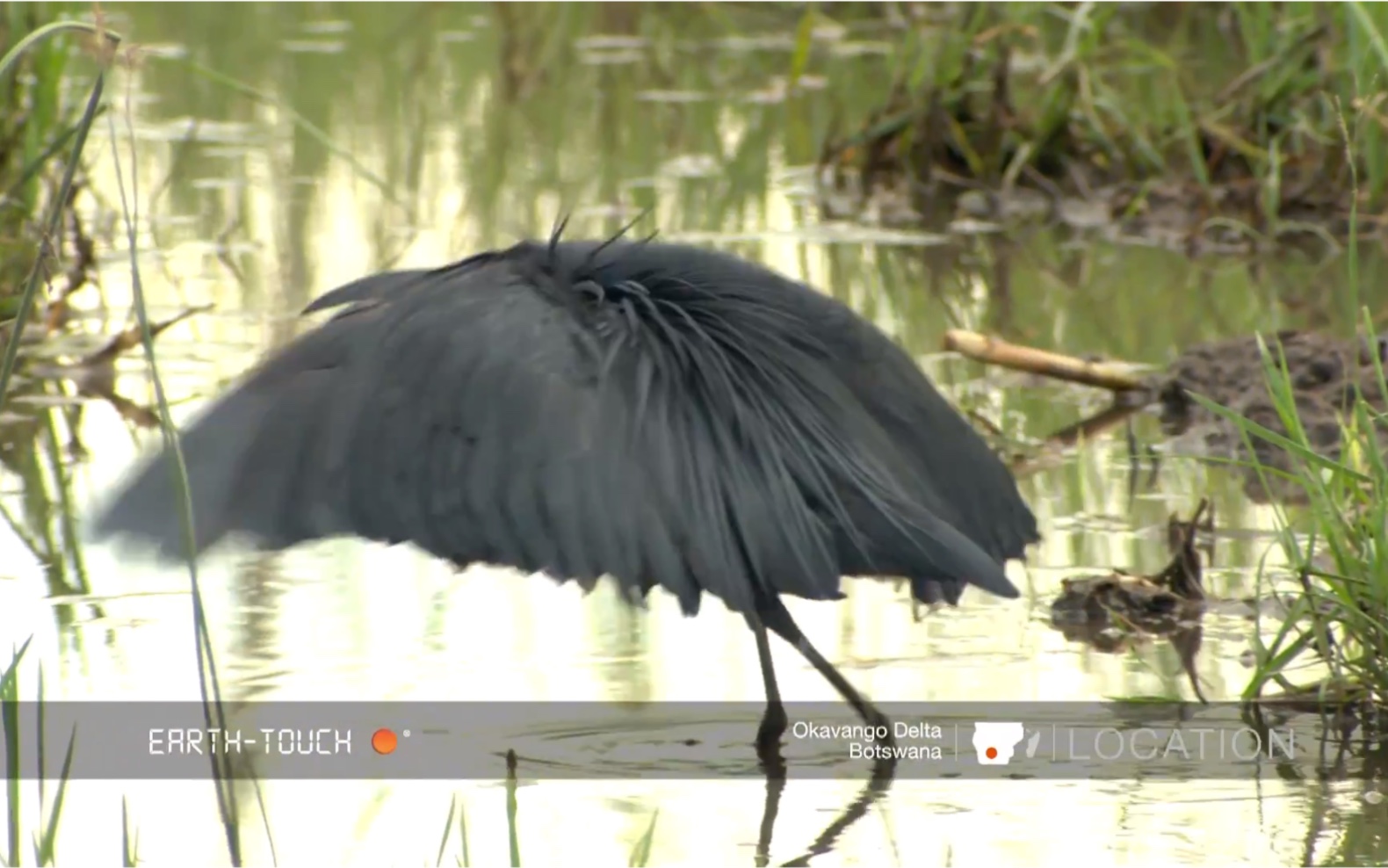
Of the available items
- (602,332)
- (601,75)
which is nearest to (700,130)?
(601,75)

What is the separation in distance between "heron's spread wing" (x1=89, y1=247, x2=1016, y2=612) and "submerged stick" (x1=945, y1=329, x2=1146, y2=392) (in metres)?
2.20

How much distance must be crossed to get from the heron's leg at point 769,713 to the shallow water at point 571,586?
0.47 ft

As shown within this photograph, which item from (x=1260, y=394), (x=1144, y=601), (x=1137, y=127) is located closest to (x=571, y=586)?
(x=1144, y=601)

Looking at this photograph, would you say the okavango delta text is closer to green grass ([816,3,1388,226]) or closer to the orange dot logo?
the orange dot logo

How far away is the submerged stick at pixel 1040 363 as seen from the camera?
5691 millimetres

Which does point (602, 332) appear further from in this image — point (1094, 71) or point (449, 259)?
point (1094, 71)

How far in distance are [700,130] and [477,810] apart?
645 centimetres

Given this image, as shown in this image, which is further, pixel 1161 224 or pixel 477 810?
pixel 1161 224

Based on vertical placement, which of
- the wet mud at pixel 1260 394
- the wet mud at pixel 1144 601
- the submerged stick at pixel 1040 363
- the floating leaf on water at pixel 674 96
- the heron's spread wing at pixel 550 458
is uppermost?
the floating leaf on water at pixel 674 96

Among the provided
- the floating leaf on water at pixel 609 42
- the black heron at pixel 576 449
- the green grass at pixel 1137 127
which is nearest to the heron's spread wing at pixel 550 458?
the black heron at pixel 576 449

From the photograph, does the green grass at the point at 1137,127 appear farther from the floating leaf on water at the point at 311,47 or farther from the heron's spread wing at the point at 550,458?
the heron's spread wing at the point at 550,458

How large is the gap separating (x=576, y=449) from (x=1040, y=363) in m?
2.62

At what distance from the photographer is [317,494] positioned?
11.1 ft

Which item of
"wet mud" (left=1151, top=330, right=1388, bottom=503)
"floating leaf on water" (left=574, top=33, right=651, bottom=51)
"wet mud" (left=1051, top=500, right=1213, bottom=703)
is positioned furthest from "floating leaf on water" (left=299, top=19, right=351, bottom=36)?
"wet mud" (left=1051, top=500, right=1213, bottom=703)
